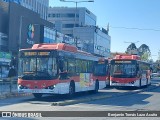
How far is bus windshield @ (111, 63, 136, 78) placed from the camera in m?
35.6

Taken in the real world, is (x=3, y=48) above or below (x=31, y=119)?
above

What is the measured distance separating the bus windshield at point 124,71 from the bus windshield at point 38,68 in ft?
48.8

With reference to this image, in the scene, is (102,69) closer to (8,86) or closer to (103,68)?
(103,68)

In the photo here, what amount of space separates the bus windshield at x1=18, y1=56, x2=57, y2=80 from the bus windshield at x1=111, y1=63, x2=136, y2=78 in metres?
14.9

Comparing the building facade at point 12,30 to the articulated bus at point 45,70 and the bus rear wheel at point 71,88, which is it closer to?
the bus rear wheel at point 71,88

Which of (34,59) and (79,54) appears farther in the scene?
(79,54)

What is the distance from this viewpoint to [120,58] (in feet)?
120

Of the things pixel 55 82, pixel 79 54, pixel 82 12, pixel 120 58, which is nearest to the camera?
pixel 55 82

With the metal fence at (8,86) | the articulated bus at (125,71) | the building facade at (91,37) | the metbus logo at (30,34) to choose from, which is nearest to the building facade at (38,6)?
the building facade at (91,37)

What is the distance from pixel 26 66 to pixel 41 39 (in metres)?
52.3

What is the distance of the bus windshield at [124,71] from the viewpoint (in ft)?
117

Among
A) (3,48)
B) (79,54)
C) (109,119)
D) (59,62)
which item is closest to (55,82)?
(59,62)

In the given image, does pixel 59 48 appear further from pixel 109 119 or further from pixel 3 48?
pixel 3 48

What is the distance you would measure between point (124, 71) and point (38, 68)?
15.7 meters
